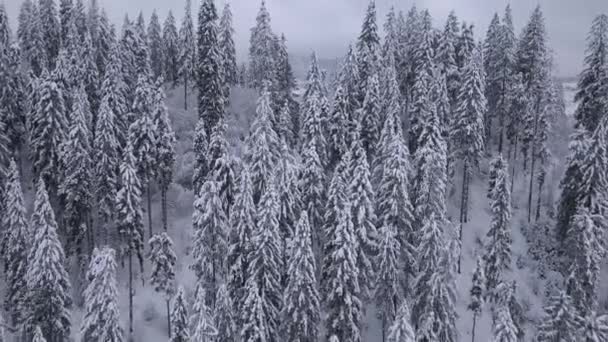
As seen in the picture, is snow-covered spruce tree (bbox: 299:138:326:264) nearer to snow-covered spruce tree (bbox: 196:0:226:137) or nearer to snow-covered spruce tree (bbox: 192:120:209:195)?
snow-covered spruce tree (bbox: 192:120:209:195)

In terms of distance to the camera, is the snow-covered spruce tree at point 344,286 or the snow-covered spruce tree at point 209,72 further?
the snow-covered spruce tree at point 209,72

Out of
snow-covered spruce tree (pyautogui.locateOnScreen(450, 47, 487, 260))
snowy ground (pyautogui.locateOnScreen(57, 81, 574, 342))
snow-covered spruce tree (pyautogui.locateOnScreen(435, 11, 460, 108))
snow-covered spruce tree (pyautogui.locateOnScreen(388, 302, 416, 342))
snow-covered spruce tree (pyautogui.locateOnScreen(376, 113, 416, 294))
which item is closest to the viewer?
snow-covered spruce tree (pyautogui.locateOnScreen(388, 302, 416, 342))

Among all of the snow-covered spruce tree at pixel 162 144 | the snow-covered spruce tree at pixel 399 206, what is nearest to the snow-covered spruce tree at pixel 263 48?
the snow-covered spruce tree at pixel 162 144

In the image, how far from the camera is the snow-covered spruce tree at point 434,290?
139 feet

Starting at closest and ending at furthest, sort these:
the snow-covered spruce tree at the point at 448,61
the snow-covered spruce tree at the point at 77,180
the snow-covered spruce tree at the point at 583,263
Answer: the snow-covered spruce tree at the point at 583,263 < the snow-covered spruce tree at the point at 77,180 < the snow-covered spruce tree at the point at 448,61

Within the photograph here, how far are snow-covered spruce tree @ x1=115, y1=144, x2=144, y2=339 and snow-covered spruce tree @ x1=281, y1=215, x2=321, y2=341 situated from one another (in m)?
16.9

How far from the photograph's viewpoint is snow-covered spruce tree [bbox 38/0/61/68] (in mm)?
81000

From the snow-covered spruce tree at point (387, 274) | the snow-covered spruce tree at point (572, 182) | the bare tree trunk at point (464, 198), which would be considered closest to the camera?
the snow-covered spruce tree at point (387, 274)

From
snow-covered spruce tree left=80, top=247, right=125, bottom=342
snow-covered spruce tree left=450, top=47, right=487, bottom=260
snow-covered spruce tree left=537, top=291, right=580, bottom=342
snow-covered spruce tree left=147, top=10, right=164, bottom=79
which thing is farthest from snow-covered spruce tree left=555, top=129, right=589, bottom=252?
snow-covered spruce tree left=147, top=10, right=164, bottom=79

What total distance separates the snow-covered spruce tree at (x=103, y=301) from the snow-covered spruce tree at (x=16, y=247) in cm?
847

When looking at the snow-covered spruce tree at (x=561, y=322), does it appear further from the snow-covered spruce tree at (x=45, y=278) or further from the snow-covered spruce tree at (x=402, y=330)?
the snow-covered spruce tree at (x=45, y=278)

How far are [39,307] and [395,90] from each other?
1665 inches

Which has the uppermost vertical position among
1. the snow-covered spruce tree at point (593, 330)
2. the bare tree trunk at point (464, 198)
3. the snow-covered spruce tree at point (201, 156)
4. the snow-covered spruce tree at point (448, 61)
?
the snow-covered spruce tree at point (448, 61)

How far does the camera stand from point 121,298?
175 feet
